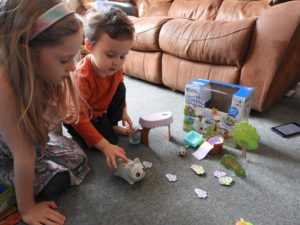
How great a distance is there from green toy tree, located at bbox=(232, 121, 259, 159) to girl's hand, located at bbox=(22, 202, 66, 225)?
0.68 meters

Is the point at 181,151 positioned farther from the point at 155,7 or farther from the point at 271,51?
the point at 155,7

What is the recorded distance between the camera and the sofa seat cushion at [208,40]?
4.17ft

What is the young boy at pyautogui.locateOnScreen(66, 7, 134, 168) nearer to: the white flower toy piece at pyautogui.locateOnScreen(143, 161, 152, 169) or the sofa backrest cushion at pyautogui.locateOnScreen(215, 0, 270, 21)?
the white flower toy piece at pyautogui.locateOnScreen(143, 161, 152, 169)

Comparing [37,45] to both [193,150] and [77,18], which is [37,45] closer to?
[77,18]

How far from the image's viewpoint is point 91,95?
3.41ft

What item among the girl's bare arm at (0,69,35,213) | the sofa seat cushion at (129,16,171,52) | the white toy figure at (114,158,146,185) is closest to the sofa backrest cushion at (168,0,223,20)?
the sofa seat cushion at (129,16,171,52)

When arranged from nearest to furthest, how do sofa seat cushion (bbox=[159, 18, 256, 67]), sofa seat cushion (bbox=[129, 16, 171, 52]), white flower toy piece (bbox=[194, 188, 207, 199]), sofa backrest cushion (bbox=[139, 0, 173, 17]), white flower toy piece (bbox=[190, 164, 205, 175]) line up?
white flower toy piece (bbox=[194, 188, 207, 199])
white flower toy piece (bbox=[190, 164, 205, 175])
sofa seat cushion (bbox=[159, 18, 256, 67])
sofa seat cushion (bbox=[129, 16, 171, 52])
sofa backrest cushion (bbox=[139, 0, 173, 17])

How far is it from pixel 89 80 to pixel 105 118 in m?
0.22

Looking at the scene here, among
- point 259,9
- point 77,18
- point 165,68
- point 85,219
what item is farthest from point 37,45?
point 259,9

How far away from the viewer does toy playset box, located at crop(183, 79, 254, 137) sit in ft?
3.50

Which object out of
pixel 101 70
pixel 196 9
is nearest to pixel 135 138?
pixel 101 70

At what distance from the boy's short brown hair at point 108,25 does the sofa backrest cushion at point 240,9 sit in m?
1.15

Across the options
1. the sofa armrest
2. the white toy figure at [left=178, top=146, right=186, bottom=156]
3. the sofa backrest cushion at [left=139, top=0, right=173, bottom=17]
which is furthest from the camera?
the sofa backrest cushion at [left=139, top=0, right=173, bottom=17]

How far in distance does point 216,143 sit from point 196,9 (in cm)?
136
